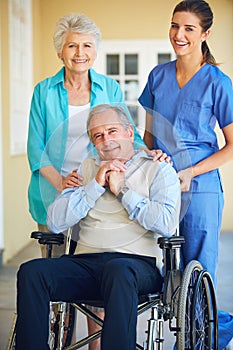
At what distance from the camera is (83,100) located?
3076mm

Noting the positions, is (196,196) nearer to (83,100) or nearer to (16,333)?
(83,100)

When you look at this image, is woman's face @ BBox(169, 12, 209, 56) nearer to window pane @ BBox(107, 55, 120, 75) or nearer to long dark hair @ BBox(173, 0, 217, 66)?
long dark hair @ BBox(173, 0, 217, 66)

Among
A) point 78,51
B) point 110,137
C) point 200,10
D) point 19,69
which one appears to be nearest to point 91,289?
point 110,137

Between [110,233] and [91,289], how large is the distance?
0.22 m

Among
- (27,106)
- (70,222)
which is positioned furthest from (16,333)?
(27,106)

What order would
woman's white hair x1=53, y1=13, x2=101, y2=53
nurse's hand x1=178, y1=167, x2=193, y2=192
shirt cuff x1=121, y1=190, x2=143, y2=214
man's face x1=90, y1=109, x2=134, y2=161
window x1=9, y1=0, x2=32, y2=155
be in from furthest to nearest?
window x1=9, y1=0, x2=32, y2=155 < woman's white hair x1=53, y1=13, x2=101, y2=53 < nurse's hand x1=178, y1=167, x2=193, y2=192 < man's face x1=90, y1=109, x2=134, y2=161 < shirt cuff x1=121, y1=190, x2=143, y2=214

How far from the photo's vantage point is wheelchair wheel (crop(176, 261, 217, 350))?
2512 millimetres

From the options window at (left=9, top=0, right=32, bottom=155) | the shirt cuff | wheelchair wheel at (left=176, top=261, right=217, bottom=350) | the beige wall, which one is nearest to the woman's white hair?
the shirt cuff

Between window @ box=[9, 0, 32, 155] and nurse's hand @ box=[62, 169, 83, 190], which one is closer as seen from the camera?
nurse's hand @ box=[62, 169, 83, 190]

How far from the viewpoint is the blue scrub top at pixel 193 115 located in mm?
2941

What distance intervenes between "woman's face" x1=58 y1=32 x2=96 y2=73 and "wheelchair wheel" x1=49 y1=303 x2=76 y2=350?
957 mm

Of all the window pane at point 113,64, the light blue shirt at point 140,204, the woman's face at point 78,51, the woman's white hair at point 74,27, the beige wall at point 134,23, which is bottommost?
the light blue shirt at point 140,204

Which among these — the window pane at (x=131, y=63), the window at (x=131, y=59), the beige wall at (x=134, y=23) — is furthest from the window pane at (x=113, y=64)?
the beige wall at (x=134, y=23)

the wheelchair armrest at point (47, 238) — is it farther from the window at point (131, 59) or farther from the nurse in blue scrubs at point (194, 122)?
the window at point (131, 59)
